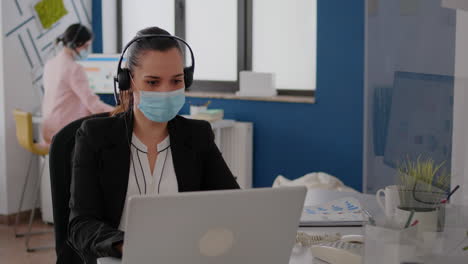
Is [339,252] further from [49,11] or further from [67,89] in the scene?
[49,11]

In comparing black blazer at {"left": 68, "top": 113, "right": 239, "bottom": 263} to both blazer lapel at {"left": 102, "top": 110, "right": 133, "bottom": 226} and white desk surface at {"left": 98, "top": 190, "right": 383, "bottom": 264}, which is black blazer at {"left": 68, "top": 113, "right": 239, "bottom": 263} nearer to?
blazer lapel at {"left": 102, "top": 110, "right": 133, "bottom": 226}

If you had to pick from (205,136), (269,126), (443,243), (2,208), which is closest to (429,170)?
(443,243)

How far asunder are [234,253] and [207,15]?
162 inches

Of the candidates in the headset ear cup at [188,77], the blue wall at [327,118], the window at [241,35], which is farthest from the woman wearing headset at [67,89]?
the headset ear cup at [188,77]

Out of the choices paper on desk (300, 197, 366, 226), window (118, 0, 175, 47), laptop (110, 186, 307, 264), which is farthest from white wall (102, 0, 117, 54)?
laptop (110, 186, 307, 264)

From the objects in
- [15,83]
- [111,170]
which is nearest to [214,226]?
[111,170]

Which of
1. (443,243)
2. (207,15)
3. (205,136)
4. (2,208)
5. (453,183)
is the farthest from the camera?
(207,15)

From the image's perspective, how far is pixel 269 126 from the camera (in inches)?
185

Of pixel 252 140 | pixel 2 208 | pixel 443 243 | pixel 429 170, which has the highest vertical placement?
pixel 429 170

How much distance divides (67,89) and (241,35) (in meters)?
1.34

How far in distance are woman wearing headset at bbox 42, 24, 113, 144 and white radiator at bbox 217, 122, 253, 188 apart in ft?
2.95

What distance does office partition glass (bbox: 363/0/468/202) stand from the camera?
163cm

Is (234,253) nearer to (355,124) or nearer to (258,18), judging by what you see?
(355,124)

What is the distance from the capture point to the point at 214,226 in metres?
1.14
